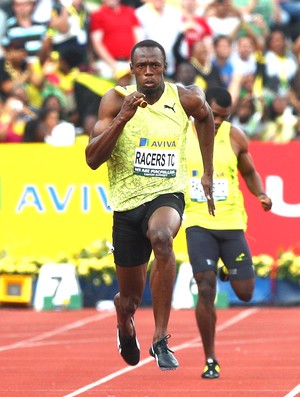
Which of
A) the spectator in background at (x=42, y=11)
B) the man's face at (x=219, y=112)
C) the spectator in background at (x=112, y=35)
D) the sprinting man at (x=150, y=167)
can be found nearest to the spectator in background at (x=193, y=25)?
the spectator in background at (x=112, y=35)

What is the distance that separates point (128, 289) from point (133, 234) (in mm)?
423

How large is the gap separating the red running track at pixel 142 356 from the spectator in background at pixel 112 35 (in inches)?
169

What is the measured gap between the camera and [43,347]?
13523 mm

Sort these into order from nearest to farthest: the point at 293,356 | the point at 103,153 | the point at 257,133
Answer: the point at 103,153, the point at 293,356, the point at 257,133

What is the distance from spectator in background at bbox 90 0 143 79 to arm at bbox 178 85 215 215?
1038 centimetres

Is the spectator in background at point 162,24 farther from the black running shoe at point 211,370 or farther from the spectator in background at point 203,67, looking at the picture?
the black running shoe at point 211,370

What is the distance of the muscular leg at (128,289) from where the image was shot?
30.0 feet

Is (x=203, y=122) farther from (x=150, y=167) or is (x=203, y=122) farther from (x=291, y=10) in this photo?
(x=291, y=10)

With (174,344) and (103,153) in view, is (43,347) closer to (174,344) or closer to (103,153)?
(174,344)

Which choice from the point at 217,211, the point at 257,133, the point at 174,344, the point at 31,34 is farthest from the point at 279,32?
the point at 217,211

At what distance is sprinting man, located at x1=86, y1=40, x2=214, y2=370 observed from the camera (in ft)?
28.2

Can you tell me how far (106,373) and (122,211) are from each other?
2.52 m

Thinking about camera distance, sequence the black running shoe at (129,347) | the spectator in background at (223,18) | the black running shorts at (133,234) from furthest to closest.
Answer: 1. the spectator in background at (223,18)
2. the black running shoe at (129,347)
3. the black running shorts at (133,234)

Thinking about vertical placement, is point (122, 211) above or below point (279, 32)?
below
